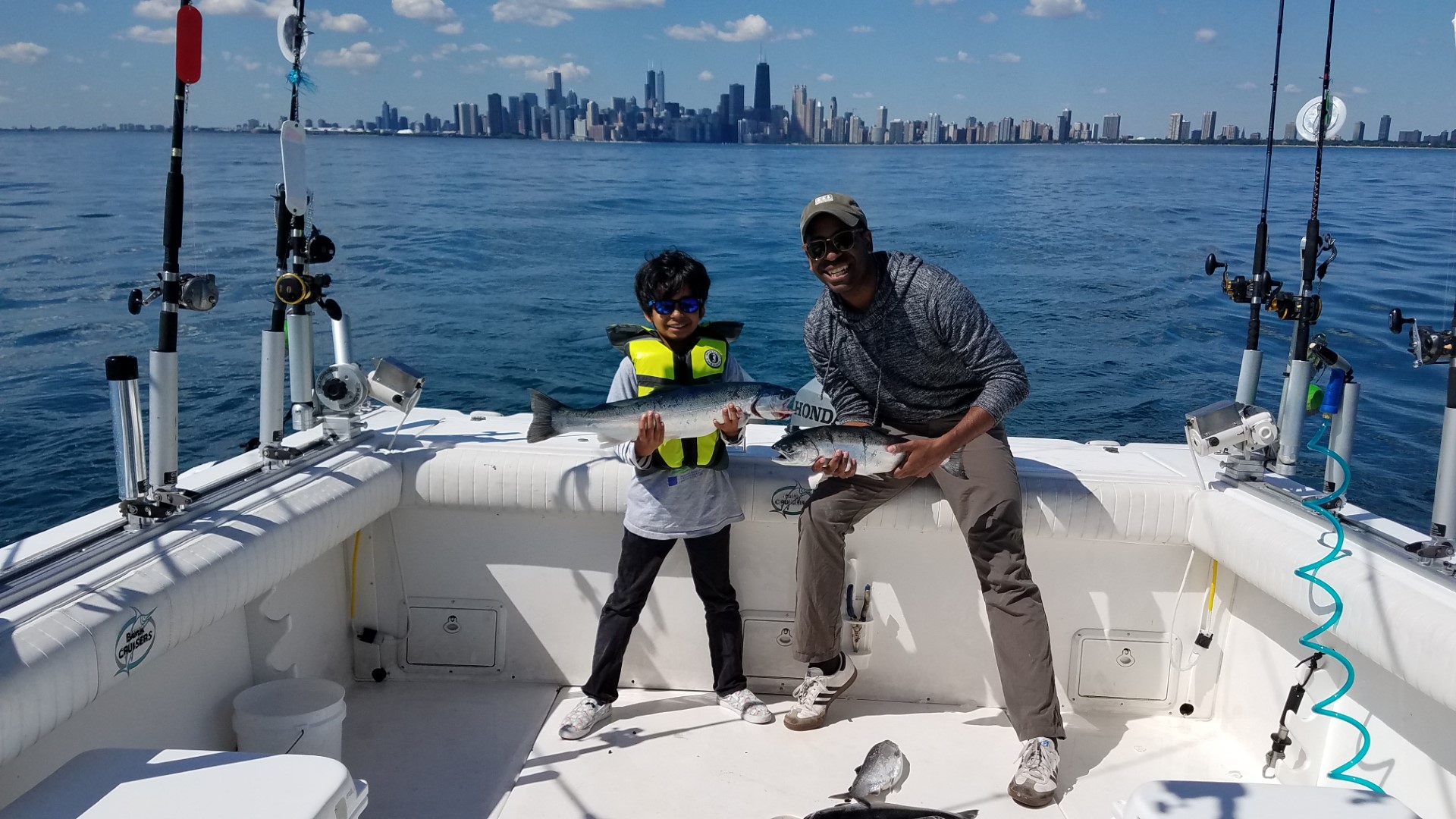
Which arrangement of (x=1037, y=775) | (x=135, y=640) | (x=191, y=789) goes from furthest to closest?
(x=1037, y=775)
(x=135, y=640)
(x=191, y=789)

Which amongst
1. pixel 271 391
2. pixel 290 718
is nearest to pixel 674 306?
pixel 271 391

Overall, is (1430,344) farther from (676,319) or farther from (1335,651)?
(676,319)

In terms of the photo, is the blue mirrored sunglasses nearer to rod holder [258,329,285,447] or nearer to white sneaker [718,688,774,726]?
rod holder [258,329,285,447]

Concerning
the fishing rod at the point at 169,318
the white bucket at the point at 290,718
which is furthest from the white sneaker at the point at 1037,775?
the fishing rod at the point at 169,318

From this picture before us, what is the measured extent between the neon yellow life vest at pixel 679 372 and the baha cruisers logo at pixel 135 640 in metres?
1.45

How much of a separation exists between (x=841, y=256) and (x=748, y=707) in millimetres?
1585

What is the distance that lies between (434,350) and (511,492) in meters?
9.35

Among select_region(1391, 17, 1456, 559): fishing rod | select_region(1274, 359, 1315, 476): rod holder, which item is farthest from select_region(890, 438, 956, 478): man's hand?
select_region(1391, 17, 1456, 559): fishing rod

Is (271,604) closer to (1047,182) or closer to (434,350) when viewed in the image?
(434,350)

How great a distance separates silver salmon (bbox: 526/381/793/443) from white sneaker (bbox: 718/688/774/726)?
106 centimetres

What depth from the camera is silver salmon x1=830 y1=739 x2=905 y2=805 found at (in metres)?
2.92

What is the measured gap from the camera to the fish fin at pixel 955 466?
314cm

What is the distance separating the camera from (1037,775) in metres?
2.94

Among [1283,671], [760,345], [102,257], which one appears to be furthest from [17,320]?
[1283,671]
